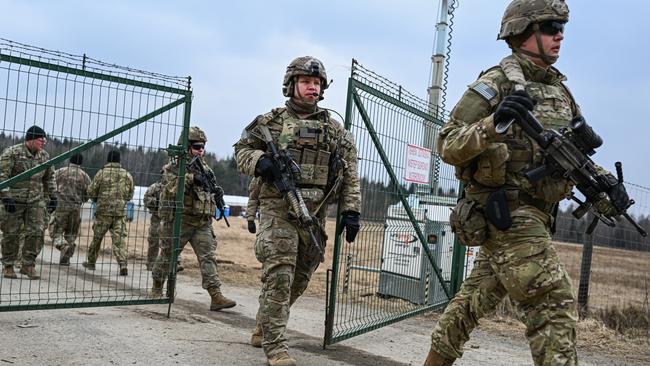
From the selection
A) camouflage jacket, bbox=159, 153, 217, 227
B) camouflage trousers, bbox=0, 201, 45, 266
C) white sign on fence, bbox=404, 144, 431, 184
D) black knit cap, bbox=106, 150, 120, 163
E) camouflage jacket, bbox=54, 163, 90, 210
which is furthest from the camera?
camouflage jacket, bbox=54, 163, 90, 210

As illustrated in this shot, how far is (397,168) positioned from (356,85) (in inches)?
46.7

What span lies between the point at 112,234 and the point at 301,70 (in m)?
5.88

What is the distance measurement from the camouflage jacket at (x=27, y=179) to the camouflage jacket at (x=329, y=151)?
407 cm

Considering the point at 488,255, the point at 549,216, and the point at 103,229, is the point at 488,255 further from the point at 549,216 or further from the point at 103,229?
the point at 103,229

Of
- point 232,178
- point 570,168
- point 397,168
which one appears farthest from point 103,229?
point 232,178

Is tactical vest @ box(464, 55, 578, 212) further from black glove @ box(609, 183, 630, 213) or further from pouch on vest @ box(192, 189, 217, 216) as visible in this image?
pouch on vest @ box(192, 189, 217, 216)

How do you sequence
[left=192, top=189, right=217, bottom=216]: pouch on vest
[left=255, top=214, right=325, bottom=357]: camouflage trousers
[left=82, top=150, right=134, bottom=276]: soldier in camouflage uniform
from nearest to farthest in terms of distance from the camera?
[left=255, top=214, right=325, bottom=357]: camouflage trousers, [left=192, top=189, right=217, bottom=216]: pouch on vest, [left=82, top=150, right=134, bottom=276]: soldier in camouflage uniform

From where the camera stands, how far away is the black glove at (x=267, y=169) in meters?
4.22

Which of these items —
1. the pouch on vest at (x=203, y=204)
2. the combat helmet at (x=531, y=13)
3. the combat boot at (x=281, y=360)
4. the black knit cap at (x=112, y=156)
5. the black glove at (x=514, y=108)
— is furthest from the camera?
the pouch on vest at (x=203, y=204)

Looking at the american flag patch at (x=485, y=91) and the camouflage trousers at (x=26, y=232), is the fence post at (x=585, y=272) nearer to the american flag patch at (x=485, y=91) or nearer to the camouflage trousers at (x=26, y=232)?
the american flag patch at (x=485, y=91)

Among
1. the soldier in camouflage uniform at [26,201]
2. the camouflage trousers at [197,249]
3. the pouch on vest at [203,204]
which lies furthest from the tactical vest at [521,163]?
the soldier in camouflage uniform at [26,201]

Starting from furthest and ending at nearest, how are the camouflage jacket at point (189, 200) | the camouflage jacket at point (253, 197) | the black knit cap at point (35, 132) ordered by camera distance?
1. the camouflage jacket at point (189, 200)
2. the black knit cap at point (35, 132)
3. the camouflage jacket at point (253, 197)

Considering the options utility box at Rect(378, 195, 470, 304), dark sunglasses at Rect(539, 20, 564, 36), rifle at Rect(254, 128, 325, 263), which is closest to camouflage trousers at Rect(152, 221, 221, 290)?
utility box at Rect(378, 195, 470, 304)

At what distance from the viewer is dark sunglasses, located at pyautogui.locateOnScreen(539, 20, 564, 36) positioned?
3518 mm
